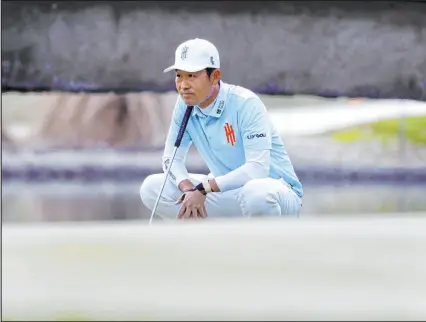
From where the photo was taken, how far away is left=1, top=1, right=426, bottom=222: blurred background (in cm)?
199

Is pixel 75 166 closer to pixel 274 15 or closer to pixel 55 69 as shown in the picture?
pixel 55 69

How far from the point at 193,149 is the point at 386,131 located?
624mm

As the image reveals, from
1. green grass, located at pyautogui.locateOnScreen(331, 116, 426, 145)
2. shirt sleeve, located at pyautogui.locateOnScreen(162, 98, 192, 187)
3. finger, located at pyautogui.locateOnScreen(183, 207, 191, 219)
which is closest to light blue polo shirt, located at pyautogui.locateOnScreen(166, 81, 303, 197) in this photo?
shirt sleeve, located at pyautogui.locateOnScreen(162, 98, 192, 187)

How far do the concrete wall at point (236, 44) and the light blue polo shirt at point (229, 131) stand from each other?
0.18 meters

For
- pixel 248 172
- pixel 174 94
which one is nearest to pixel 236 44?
pixel 174 94

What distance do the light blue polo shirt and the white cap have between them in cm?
6

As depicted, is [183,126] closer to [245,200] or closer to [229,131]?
[229,131]

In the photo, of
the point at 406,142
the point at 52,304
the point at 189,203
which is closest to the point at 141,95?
the point at 189,203

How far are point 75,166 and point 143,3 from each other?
0.46 meters

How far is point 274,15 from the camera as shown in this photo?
2117 millimetres

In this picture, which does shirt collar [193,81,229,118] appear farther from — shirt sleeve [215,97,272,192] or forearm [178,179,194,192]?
forearm [178,179,194,192]

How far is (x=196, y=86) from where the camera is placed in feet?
5.83

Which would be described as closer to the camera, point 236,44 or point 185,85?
point 185,85

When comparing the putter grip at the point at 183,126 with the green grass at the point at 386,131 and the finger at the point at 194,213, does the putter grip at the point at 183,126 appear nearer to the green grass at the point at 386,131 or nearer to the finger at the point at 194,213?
the finger at the point at 194,213
